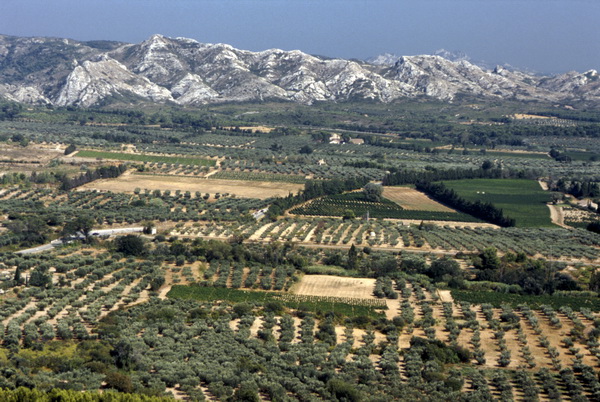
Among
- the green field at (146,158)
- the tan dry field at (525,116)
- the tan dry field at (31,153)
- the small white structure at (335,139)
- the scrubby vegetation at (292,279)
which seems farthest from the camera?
the tan dry field at (525,116)

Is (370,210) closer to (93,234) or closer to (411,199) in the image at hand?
(411,199)

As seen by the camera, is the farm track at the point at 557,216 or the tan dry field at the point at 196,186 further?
the tan dry field at the point at 196,186

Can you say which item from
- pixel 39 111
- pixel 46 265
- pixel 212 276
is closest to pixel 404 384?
pixel 212 276

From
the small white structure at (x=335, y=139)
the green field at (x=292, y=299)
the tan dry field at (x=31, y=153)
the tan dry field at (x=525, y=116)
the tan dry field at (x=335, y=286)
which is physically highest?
the tan dry field at (x=525, y=116)

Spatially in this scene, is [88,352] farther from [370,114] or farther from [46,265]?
[370,114]

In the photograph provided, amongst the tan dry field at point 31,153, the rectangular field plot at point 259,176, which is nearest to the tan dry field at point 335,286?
the rectangular field plot at point 259,176

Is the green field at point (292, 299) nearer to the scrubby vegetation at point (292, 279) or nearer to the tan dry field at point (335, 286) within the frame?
the scrubby vegetation at point (292, 279)

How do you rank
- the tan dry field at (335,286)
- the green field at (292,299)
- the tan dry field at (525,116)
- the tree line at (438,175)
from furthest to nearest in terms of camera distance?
1. the tan dry field at (525,116)
2. the tree line at (438,175)
3. the tan dry field at (335,286)
4. the green field at (292,299)
